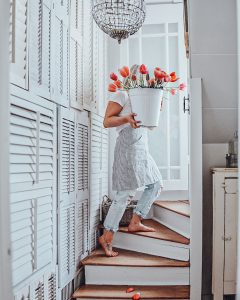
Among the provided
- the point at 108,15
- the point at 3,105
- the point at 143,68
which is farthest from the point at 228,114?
the point at 3,105

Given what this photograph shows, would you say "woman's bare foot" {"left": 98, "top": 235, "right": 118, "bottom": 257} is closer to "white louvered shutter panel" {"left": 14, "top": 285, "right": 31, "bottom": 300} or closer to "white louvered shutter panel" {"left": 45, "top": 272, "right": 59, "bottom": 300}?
"white louvered shutter panel" {"left": 45, "top": 272, "right": 59, "bottom": 300}

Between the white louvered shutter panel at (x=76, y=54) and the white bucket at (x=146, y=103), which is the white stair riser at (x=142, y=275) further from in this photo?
the white louvered shutter panel at (x=76, y=54)

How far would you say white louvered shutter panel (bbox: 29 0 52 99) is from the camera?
6.05ft

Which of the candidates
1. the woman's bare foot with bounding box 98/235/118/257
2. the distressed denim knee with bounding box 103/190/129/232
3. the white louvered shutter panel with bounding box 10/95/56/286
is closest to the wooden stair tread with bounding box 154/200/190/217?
the distressed denim knee with bounding box 103/190/129/232

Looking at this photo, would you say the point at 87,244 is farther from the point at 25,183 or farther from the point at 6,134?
the point at 6,134

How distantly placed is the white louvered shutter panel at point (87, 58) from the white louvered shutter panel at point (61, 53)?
1.43 feet

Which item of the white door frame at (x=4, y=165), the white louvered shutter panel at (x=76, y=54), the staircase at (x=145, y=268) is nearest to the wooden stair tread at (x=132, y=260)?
the staircase at (x=145, y=268)

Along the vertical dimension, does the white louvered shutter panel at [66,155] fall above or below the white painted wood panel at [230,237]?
above

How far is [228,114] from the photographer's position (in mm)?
2641

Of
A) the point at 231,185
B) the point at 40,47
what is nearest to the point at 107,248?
the point at 231,185

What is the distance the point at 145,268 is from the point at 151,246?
0.25m

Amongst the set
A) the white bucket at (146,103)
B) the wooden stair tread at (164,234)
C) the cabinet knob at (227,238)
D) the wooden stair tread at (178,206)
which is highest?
the white bucket at (146,103)

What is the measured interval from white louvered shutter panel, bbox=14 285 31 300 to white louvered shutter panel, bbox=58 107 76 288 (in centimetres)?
48

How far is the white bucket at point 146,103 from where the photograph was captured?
253 cm
